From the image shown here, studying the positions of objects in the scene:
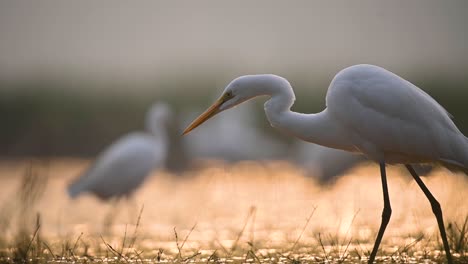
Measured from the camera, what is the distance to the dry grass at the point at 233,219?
685 centimetres

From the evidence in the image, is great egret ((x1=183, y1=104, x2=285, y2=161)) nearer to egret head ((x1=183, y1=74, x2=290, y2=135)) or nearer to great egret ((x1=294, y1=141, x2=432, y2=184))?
great egret ((x1=294, y1=141, x2=432, y2=184))

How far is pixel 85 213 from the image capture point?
1060 cm

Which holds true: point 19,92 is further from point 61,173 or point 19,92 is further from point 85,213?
point 85,213

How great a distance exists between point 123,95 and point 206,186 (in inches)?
281

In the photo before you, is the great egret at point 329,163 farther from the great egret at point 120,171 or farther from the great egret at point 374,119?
the great egret at point 374,119

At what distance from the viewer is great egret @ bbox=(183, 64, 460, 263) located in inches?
259

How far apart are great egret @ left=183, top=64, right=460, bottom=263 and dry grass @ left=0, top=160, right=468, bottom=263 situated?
25.7 inches

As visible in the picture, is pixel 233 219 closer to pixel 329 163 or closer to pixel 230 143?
pixel 329 163

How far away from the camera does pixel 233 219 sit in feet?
31.4

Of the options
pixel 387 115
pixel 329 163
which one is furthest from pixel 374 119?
pixel 329 163

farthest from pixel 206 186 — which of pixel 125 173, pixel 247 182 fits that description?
pixel 125 173

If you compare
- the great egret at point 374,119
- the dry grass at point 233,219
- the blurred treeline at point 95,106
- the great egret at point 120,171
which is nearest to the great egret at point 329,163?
the dry grass at point 233,219

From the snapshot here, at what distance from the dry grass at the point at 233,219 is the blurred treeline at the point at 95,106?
1112mm

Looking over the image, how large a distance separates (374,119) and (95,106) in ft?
38.6
